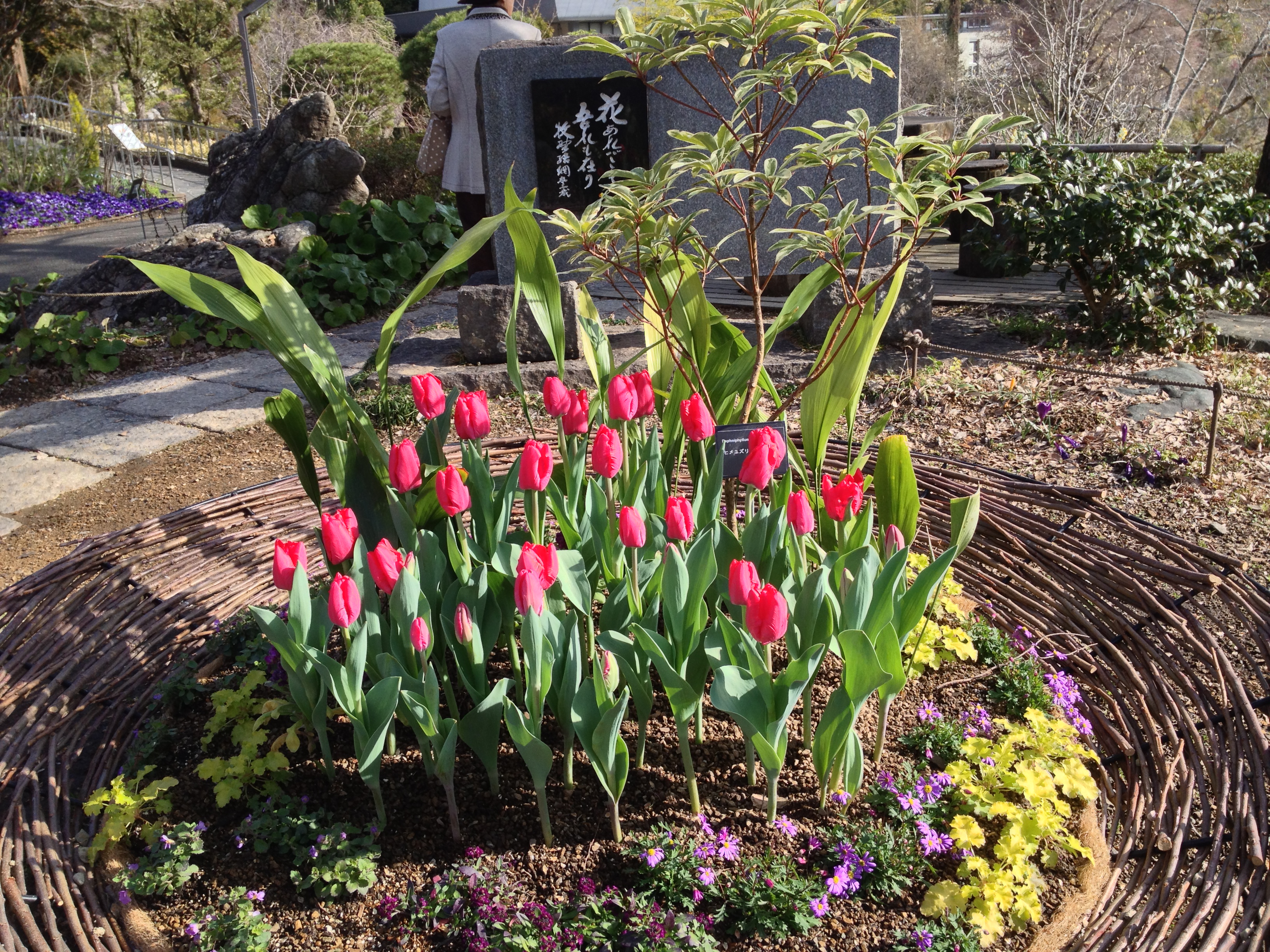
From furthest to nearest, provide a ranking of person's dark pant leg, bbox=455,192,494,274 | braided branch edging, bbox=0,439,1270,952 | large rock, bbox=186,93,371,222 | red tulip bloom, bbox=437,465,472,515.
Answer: large rock, bbox=186,93,371,222, person's dark pant leg, bbox=455,192,494,274, red tulip bloom, bbox=437,465,472,515, braided branch edging, bbox=0,439,1270,952

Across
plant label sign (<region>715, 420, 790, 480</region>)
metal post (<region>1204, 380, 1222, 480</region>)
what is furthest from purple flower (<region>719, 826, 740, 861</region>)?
metal post (<region>1204, 380, 1222, 480</region>)

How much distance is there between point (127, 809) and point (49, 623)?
571mm

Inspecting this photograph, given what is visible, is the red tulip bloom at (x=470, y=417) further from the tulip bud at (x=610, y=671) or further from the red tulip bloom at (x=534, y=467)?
the tulip bud at (x=610, y=671)

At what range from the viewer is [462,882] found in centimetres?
139

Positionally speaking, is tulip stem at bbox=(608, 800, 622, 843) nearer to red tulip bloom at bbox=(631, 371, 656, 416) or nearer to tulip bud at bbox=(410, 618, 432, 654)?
tulip bud at bbox=(410, 618, 432, 654)

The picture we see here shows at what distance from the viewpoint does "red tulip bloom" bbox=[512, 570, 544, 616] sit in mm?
1298

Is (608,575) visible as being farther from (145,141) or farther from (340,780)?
(145,141)

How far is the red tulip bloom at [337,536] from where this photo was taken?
1.38 meters

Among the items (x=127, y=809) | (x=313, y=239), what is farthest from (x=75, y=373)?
(x=127, y=809)

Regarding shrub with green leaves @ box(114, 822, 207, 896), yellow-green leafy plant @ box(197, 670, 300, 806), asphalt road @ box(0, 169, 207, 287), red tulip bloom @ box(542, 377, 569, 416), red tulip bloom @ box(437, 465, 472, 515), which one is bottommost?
shrub with green leaves @ box(114, 822, 207, 896)

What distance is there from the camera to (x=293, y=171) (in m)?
7.91

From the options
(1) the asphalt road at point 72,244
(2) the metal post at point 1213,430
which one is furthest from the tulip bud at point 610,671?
(1) the asphalt road at point 72,244

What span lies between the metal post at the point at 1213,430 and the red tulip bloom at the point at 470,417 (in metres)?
2.45

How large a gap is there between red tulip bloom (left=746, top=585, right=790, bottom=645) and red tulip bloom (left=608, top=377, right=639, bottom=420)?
467 mm
